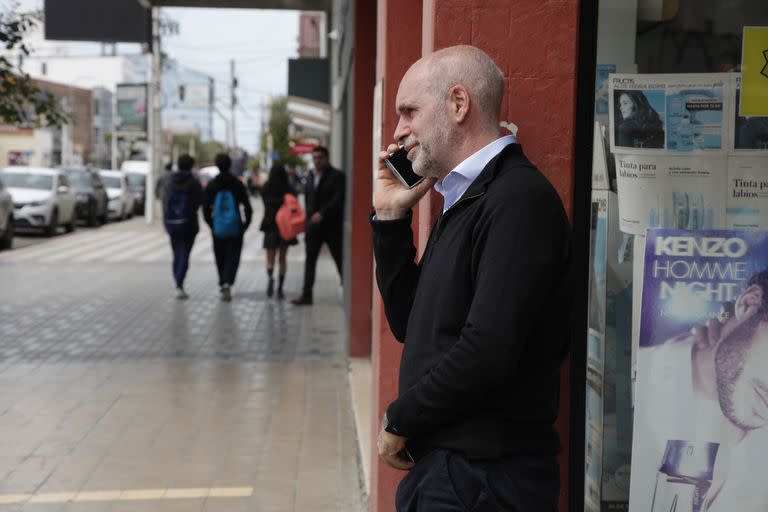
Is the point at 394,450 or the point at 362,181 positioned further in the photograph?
the point at 362,181

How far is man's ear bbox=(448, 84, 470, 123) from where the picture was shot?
2.57 m

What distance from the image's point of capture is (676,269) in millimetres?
3361

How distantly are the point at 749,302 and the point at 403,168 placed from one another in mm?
1168

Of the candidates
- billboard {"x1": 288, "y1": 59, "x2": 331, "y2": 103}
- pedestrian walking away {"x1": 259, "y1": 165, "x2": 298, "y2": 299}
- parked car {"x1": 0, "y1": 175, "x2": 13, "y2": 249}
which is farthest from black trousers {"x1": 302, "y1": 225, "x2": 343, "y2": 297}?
parked car {"x1": 0, "y1": 175, "x2": 13, "y2": 249}

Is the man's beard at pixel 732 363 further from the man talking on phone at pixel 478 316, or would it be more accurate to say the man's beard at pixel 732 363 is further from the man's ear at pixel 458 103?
the man's ear at pixel 458 103

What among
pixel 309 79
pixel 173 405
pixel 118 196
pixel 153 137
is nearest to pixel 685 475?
pixel 173 405

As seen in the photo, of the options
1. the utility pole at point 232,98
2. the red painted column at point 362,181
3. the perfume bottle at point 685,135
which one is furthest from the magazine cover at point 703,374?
the utility pole at point 232,98

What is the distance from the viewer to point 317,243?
1270 cm

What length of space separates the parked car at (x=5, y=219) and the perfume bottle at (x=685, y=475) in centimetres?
1977

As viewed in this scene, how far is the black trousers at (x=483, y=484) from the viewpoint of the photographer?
245 cm

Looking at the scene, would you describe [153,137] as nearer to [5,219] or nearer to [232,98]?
[5,219]

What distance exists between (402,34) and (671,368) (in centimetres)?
191

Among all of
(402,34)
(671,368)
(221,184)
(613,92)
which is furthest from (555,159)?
(221,184)

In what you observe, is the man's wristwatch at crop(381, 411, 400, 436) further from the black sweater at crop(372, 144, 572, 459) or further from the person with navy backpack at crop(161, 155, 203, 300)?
the person with navy backpack at crop(161, 155, 203, 300)
